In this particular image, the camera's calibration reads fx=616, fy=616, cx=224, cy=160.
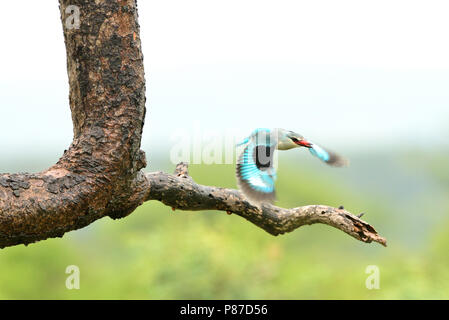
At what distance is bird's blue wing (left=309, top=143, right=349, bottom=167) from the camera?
264 centimetres

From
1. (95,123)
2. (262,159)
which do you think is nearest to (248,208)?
(262,159)

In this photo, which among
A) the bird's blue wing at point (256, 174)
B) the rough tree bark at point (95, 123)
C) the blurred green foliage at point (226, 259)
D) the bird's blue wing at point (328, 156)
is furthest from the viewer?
the blurred green foliage at point (226, 259)

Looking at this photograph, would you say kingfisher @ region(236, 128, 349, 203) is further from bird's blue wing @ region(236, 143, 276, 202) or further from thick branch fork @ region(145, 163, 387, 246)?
thick branch fork @ region(145, 163, 387, 246)

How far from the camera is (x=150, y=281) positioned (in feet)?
30.7

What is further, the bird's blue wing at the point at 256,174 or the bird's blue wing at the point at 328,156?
the bird's blue wing at the point at 328,156

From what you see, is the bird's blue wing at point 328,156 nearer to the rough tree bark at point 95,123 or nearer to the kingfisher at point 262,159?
the kingfisher at point 262,159

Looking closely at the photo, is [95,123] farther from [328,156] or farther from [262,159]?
[328,156]

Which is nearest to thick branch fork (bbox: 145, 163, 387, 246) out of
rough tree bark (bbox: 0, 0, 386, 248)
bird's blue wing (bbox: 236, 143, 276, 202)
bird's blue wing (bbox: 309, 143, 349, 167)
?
bird's blue wing (bbox: 309, 143, 349, 167)

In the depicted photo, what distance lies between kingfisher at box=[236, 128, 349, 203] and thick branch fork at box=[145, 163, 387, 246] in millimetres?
301

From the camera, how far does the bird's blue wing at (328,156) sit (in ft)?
8.66

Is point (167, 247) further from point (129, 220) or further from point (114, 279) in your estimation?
point (129, 220)

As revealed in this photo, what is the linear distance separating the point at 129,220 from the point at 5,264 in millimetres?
3687

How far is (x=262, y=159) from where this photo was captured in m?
2.53

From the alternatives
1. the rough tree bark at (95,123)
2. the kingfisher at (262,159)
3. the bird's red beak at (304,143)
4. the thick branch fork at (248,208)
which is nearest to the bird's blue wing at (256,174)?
the kingfisher at (262,159)
